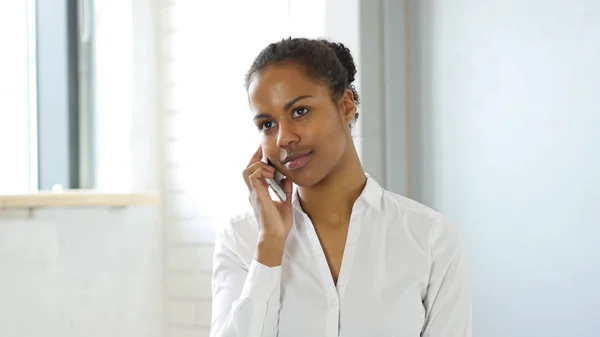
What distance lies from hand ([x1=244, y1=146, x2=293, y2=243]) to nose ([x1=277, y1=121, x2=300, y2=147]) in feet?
0.49

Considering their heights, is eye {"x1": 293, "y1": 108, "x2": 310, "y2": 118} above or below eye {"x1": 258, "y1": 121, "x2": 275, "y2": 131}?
above

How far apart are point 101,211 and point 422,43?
1.01m

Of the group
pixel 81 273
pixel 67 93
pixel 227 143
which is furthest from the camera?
pixel 67 93

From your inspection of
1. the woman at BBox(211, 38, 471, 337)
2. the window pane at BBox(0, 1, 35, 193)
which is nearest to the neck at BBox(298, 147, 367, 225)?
the woman at BBox(211, 38, 471, 337)

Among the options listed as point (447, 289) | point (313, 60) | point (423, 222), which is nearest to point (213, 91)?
point (313, 60)

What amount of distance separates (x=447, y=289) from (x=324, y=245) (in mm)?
263

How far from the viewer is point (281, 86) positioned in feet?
4.78

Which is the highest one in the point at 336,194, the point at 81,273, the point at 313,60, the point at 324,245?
the point at 313,60

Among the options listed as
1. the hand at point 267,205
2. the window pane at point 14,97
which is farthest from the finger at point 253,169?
the window pane at point 14,97

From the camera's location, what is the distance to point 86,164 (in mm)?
2438

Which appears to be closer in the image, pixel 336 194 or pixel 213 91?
pixel 336 194

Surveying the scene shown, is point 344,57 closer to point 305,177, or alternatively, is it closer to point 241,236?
point 305,177

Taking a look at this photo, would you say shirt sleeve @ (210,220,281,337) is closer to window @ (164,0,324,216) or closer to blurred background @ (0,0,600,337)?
blurred background @ (0,0,600,337)

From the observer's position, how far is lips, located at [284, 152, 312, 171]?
1.46m
